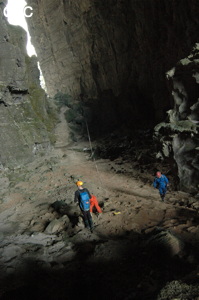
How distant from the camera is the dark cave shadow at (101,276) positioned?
4152 mm

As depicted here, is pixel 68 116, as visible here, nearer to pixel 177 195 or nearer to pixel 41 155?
pixel 41 155

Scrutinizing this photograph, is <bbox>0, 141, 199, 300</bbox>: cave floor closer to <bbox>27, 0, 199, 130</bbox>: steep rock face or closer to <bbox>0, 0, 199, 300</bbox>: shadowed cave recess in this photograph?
<bbox>0, 0, 199, 300</bbox>: shadowed cave recess

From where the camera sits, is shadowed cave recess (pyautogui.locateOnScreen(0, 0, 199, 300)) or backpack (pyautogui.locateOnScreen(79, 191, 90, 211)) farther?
backpack (pyautogui.locateOnScreen(79, 191, 90, 211))

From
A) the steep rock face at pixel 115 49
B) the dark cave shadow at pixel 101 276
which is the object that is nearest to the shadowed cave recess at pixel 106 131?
the dark cave shadow at pixel 101 276

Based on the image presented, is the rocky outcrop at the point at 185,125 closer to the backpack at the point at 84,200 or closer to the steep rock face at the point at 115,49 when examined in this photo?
the backpack at the point at 84,200

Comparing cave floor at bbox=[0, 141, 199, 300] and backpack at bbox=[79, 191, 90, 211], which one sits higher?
backpack at bbox=[79, 191, 90, 211]

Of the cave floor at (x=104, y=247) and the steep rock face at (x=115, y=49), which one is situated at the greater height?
the steep rock face at (x=115, y=49)

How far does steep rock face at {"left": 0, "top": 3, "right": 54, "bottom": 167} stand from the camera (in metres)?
18.8

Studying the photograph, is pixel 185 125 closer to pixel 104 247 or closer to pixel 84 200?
pixel 84 200

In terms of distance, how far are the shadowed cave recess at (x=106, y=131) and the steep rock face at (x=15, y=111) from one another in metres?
0.10

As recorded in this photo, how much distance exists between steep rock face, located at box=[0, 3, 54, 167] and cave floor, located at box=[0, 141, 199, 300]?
6249mm

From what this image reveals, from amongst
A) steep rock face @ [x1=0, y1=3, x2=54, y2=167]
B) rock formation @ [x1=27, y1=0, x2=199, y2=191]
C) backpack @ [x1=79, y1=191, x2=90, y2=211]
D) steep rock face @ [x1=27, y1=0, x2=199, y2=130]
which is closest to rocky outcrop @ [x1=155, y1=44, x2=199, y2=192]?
rock formation @ [x1=27, y1=0, x2=199, y2=191]

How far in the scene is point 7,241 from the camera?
733 centimetres

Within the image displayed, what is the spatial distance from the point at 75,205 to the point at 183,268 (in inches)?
273
